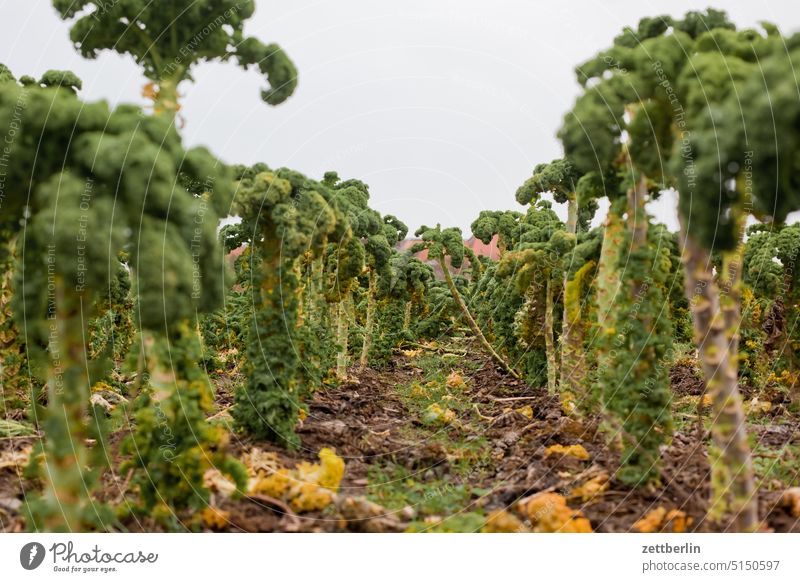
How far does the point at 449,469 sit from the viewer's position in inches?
464

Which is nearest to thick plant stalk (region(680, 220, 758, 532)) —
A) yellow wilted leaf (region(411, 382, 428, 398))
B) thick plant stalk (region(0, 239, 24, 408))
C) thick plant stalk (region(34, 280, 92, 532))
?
thick plant stalk (region(34, 280, 92, 532))

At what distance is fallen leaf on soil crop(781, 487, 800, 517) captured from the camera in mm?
7750

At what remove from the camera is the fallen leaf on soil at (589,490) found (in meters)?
8.86

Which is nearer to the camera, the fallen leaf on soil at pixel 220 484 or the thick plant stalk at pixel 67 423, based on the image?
the thick plant stalk at pixel 67 423

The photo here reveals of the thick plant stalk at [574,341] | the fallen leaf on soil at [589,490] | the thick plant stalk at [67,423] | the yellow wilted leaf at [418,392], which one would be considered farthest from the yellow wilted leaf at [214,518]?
the yellow wilted leaf at [418,392]

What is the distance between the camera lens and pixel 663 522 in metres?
7.81

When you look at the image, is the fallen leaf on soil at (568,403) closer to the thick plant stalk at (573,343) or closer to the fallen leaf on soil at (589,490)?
the thick plant stalk at (573,343)

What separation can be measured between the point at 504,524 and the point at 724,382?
9.96 ft

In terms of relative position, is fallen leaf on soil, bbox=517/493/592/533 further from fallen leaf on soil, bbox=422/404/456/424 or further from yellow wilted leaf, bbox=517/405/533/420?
yellow wilted leaf, bbox=517/405/533/420

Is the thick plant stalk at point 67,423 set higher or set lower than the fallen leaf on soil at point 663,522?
higher

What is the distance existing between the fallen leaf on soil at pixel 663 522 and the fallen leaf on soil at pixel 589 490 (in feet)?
3.23

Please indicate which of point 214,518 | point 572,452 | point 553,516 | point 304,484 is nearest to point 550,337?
point 572,452

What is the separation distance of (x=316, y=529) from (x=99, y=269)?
4.00m

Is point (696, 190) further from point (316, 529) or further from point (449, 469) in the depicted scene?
point (449, 469)
